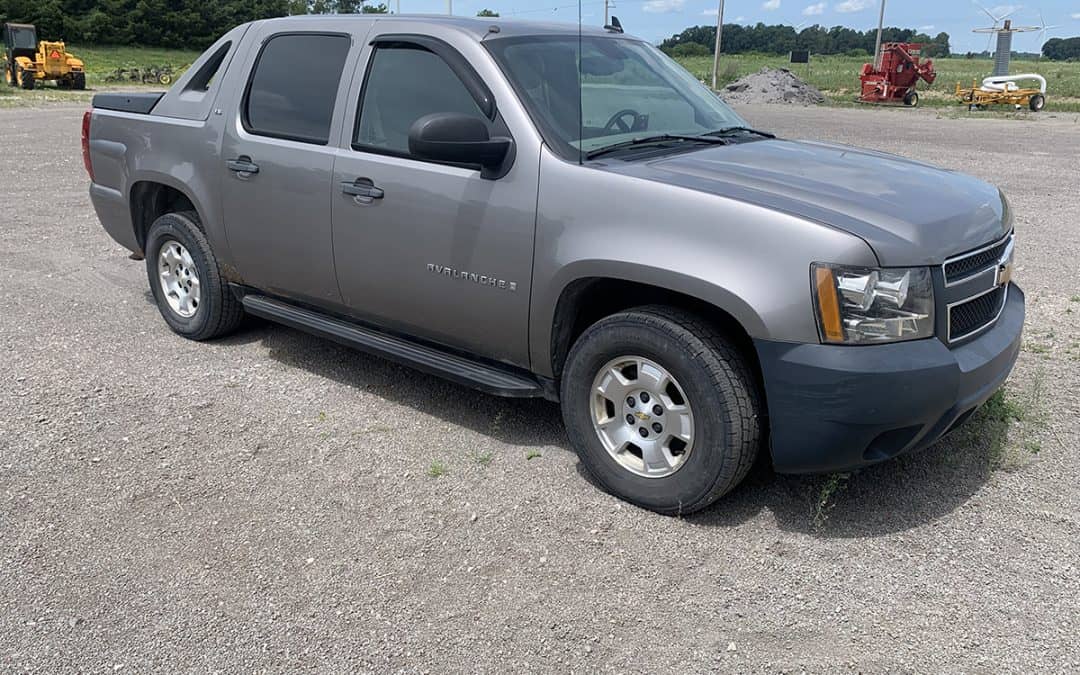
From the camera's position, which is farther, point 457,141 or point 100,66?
point 100,66

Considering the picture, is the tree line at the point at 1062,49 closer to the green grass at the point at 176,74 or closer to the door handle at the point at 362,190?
the green grass at the point at 176,74

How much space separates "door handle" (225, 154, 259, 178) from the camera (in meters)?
5.05

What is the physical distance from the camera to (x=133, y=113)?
5895 millimetres

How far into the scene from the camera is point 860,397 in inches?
129

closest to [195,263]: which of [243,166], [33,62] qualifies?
[243,166]

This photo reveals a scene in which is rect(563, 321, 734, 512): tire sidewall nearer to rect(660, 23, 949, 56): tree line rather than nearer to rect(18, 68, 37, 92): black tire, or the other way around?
rect(18, 68, 37, 92): black tire

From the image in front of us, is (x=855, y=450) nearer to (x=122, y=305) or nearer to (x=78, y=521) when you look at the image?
(x=78, y=521)

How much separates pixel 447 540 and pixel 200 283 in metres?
2.90

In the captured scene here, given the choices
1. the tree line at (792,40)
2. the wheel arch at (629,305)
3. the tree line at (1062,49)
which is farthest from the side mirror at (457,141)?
the tree line at (1062,49)

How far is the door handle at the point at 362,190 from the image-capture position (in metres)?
4.47

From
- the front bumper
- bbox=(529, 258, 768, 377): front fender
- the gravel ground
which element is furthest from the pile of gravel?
the front bumper

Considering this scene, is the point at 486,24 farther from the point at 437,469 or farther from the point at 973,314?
the point at 973,314

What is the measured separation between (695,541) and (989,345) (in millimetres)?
1392

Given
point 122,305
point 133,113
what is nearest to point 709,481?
point 133,113
